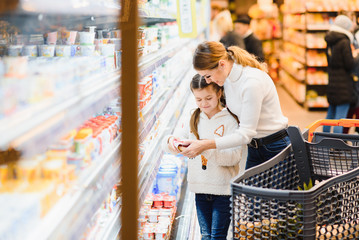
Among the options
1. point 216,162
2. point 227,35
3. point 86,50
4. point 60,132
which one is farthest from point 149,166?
point 227,35

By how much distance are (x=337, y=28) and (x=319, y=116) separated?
2.42 meters

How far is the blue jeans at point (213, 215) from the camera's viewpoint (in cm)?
241

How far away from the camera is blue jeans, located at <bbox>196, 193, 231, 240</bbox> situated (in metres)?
2.41

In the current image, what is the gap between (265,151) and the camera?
2.66 m

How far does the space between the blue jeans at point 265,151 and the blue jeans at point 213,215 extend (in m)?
0.40

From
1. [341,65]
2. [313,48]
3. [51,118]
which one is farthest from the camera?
[313,48]

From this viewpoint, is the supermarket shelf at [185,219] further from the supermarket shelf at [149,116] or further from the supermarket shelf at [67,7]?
the supermarket shelf at [67,7]

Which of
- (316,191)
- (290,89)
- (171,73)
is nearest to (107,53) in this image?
(316,191)

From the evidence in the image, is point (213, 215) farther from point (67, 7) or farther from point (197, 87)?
point (67, 7)

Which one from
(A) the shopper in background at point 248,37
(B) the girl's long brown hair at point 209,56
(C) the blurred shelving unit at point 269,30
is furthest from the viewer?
(C) the blurred shelving unit at point 269,30

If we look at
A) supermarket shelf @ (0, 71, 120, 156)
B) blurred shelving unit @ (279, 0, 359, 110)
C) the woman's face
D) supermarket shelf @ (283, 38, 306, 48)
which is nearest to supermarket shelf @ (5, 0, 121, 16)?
supermarket shelf @ (0, 71, 120, 156)

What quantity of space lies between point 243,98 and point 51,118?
4.40 feet

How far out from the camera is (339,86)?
5816mm

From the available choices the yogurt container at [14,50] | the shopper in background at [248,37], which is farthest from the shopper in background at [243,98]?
the shopper in background at [248,37]
